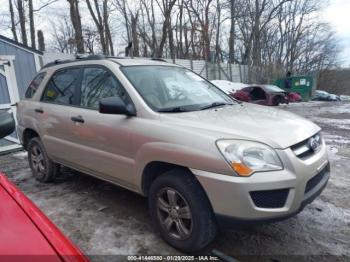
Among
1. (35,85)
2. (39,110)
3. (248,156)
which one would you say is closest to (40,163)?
(39,110)

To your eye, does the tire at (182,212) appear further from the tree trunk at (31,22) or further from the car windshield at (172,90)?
the tree trunk at (31,22)

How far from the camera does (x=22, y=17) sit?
21750 millimetres

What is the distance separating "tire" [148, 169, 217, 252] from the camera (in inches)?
106

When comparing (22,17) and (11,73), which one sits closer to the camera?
(11,73)

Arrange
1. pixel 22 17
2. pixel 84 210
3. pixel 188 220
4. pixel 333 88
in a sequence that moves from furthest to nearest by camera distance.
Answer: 1. pixel 333 88
2. pixel 22 17
3. pixel 84 210
4. pixel 188 220

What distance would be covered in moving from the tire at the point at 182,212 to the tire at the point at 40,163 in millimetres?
2351

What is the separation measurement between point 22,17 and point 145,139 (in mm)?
22602

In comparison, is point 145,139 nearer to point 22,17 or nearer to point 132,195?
point 132,195

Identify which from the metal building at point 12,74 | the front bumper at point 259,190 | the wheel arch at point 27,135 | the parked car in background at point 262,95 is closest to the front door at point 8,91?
the metal building at point 12,74

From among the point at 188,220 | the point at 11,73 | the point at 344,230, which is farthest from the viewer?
the point at 11,73

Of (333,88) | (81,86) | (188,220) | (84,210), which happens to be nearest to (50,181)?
(84,210)

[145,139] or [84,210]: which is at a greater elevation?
[145,139]

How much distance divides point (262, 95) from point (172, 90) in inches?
545

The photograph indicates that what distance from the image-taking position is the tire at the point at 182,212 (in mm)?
2684
